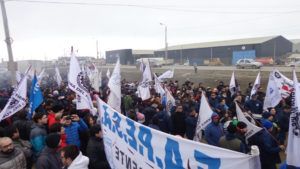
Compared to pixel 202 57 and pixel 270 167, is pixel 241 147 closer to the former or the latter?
pixel 270 167

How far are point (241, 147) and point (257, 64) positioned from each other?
27.3 m

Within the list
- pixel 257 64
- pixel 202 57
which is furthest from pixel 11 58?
pixel 202 57

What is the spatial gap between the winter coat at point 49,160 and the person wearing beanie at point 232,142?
8.85 ft

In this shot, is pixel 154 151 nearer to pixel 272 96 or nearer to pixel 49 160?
pixel 49 160

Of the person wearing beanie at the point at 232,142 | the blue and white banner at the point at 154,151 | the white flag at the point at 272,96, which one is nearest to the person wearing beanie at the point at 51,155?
the blue and white banner at the point at 154,151

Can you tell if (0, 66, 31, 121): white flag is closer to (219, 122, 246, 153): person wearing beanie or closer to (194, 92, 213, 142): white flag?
(194, 92, 213, 142): white flag

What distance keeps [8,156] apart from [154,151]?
222 cm

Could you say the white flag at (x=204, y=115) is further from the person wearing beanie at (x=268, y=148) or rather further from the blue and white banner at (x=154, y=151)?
the blue and white banner at (x=154, y=151)

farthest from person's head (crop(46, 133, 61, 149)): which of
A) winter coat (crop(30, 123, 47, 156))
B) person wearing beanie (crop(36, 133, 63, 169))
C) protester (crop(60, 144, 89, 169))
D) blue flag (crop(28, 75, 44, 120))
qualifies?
blue flag (crop(28, 75, 44, 120))

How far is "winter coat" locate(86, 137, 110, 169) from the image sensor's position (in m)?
3.29

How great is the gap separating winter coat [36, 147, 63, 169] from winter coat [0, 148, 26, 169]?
476 mm

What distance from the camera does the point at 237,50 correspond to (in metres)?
43.8

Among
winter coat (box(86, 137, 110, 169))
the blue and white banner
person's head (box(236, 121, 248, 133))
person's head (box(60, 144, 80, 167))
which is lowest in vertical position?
winter coat (box(86, 137, 110, 169))

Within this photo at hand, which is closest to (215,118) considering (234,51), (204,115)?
(204,115)
